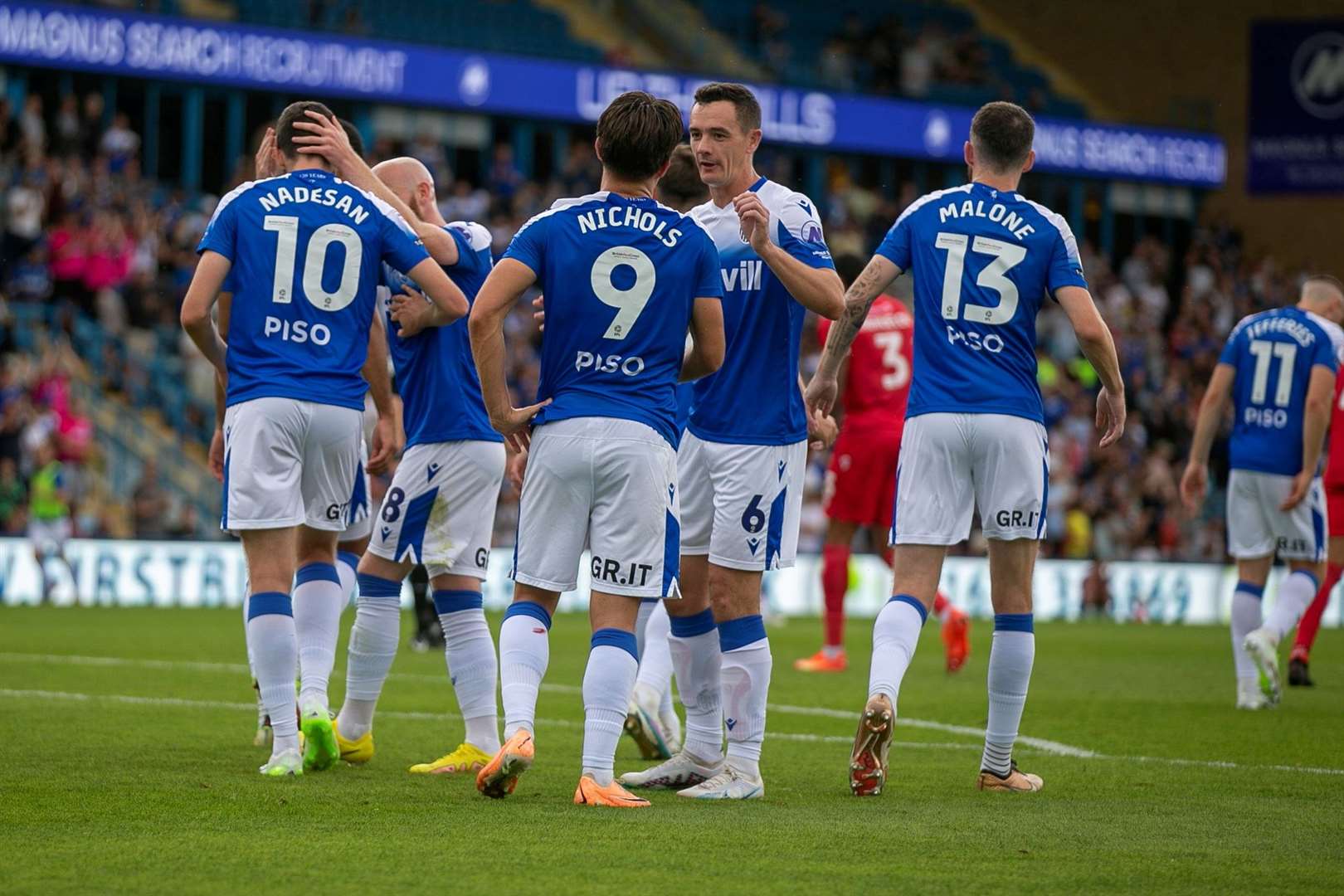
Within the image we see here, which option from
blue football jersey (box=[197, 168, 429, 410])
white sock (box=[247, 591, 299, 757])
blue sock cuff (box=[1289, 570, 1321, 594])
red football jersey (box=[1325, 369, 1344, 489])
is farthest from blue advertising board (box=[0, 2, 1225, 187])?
white sock (box=[247, 591, 299, 757])

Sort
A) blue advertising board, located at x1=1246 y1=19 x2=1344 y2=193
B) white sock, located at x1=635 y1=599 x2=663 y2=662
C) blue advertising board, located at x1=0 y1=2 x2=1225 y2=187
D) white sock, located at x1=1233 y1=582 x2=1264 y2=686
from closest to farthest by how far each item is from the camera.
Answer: white sock, located at x1=635 y1=599 x2=663 y2=662, white sock, located at x1=1233 y1=582 x2=1264 y2=686, blue advertising board, located at x1=0 y1=2 x2=1225 y2=187, blue advertising board, located at x1=1246 y1=19 x2=1344 y2=193

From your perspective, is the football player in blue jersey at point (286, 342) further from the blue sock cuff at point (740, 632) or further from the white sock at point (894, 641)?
the white sock at point (894, 641)

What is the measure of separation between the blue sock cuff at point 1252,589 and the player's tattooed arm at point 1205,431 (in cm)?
58

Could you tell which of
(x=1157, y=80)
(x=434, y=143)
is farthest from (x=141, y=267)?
(x=1157, y=80)

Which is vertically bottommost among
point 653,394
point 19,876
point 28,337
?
point 19,876

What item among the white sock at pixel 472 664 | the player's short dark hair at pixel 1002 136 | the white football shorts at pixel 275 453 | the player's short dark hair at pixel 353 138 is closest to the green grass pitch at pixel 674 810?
the white sock at pixel 472 664

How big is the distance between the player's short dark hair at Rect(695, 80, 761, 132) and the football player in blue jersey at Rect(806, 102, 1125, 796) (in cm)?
74

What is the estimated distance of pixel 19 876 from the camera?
15.4 ft

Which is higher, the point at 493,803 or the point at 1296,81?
the point at 1296,81

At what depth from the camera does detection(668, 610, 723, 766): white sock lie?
23.5ft

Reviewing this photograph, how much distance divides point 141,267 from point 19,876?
20.2 metres

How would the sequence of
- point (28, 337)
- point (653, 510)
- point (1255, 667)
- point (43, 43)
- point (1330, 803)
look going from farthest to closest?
point (43, 43), point (28, 337), point (1255, 667), point (1330, 803), point (653, 510)

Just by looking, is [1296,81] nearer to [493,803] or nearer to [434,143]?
[434,143]

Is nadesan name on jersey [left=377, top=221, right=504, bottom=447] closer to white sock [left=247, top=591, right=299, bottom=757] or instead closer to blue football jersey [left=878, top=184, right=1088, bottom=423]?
white sock [left=247, top=591, right=299, bottom=757]
